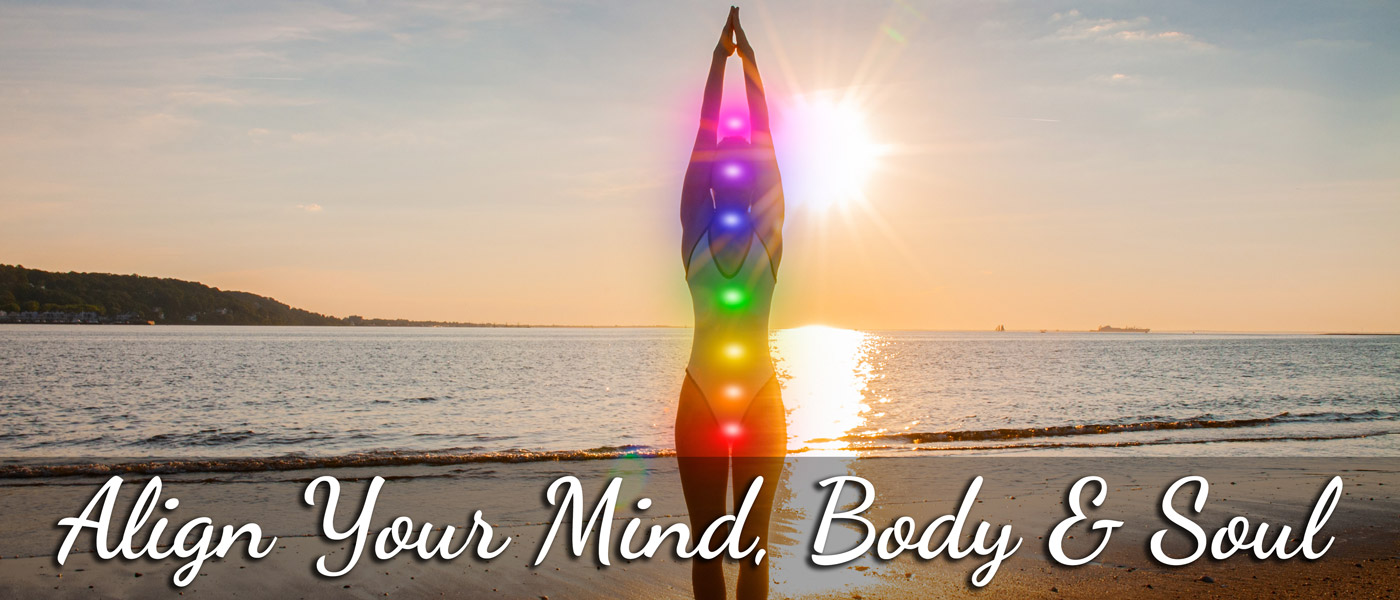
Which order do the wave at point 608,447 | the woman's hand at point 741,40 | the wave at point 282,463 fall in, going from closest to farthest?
the woman's hand at point 741,40
the wave at point 282,463
the wave at point 608,447

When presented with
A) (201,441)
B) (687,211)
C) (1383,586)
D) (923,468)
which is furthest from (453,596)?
(201,441)

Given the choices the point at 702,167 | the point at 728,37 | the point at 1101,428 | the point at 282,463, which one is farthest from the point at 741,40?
the point at 1101,428

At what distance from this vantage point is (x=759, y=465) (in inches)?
134

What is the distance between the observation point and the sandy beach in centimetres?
687

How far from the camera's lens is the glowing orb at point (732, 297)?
3295 millimetres

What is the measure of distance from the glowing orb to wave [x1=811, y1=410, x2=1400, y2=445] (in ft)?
57.5

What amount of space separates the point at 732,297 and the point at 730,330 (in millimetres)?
140

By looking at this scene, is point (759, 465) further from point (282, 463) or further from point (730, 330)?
point (282, 463)

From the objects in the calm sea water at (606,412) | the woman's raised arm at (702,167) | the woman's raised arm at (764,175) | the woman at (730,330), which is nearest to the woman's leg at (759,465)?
the woman at (730,330)

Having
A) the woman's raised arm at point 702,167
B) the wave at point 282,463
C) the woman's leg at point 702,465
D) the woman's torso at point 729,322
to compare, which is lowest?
the wave at point 282,463

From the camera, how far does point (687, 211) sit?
336 centimetres

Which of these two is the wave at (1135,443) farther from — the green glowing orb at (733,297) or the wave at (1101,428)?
the green glowing orb at (733,297)

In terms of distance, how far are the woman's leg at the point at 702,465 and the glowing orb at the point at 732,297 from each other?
1.21ft

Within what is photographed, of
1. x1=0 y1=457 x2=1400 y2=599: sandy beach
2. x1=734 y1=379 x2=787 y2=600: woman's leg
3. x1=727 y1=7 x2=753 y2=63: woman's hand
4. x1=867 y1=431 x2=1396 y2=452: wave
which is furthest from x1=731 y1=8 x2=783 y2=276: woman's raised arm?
x1=867 y1=431 x2=1396 y2=452: wave
